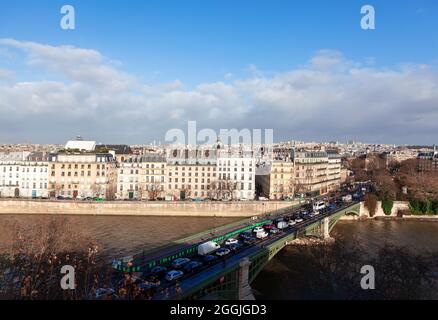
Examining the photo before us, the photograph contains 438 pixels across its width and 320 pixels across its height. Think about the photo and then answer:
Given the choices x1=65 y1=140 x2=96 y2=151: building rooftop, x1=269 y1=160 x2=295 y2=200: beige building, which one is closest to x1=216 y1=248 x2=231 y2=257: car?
x1=269 y1=160 x2=295 y2=200: beige building

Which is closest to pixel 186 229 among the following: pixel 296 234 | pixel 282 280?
pixel 296 234

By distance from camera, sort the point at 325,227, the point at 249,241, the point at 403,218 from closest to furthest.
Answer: the point at 249,241
the point at 325,227
the point at 403,218

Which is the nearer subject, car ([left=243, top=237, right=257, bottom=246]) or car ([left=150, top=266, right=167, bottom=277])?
car ([left=150, top=266, right=167, bottom=277])

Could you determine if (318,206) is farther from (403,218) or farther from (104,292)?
(104,292)

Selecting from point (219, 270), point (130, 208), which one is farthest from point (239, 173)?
point (219, 270)

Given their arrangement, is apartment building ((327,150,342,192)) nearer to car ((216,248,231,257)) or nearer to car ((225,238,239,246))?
car ((225,238,239,246))

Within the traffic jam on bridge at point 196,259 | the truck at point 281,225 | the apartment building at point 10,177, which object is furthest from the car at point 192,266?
the apartment building at point 10,177

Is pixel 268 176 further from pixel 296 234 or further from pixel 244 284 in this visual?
pixel 244 284
